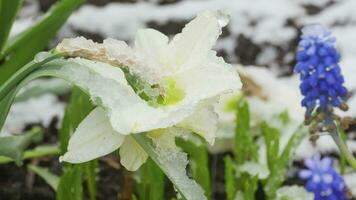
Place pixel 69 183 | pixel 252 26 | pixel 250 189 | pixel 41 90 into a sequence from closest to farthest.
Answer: pixel 69 183 → pixel 250 189 → pixel 41 90 → pixel 252 26

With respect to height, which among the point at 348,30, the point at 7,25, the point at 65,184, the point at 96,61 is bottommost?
the point at 348,30

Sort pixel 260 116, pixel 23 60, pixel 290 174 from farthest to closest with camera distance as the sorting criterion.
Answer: pixel 260 116
pixel 290 174
pixel 23 60

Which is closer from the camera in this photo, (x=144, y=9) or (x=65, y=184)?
(x=65, y=184)

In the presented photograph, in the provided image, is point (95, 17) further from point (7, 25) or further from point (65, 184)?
point (65, 184)

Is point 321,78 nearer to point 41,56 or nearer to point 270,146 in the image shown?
point 270,146

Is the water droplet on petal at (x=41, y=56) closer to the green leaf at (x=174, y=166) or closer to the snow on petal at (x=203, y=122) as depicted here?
the green leaf at (x=174, y=166)

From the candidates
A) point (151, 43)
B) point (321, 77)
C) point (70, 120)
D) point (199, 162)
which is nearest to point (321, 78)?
point (321, 77)

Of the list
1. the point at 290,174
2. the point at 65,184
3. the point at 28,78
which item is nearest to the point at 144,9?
the point at 290,174
